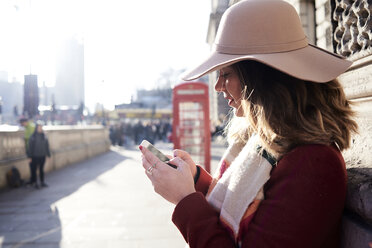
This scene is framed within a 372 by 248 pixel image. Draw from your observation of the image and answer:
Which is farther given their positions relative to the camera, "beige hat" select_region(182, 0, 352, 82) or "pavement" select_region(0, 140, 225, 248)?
"pavement" select_region(0, 140, 225, 248)

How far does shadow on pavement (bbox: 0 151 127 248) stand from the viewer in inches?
176

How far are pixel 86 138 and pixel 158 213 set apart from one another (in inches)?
407

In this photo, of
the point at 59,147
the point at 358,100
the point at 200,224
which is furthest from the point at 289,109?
the point at 59,147

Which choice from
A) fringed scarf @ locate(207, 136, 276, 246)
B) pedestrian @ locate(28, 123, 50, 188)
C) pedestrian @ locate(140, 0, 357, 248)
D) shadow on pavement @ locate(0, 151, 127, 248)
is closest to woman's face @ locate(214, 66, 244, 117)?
pedestrian @ locate(140, 0, 357, 248)

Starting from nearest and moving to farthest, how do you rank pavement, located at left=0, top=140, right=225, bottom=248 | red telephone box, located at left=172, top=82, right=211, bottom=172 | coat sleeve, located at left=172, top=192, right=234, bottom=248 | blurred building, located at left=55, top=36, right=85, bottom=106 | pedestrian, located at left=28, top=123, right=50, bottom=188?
coat sleeve, located at left=172, top=192, right=234, bottom=248
pavement, located at left=0, top=140, right=225, bottom=248
pedestrian, located at left=28, top=123, right=50, bottom=188
red telephone box, located at left=172, top=82, right=211, bottom=172
blurred building, located at left=55, top=36, right=85, bottom=106

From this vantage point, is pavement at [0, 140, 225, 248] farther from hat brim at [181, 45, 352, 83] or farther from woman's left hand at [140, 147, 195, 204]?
hat brim at [181, 45, 352, 83]

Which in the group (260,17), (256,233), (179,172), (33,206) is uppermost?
(260,17)

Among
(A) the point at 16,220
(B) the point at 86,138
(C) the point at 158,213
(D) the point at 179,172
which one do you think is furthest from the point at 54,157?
(D) the point at 179,172

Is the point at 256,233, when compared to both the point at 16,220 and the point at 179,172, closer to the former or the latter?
the point at 179,172

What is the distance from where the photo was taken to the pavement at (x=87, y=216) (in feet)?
14.4

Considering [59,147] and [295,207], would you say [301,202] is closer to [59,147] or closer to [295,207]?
[295,207]

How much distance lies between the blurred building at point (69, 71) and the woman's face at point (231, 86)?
373 ft

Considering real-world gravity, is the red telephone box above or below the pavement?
above

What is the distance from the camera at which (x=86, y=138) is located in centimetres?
1516
